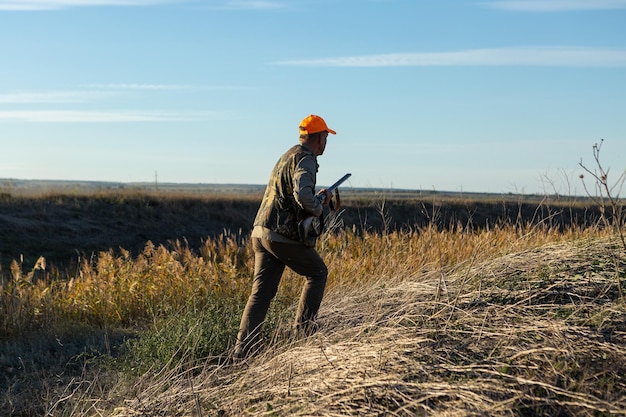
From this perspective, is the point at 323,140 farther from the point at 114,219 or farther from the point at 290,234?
the point at 114,219

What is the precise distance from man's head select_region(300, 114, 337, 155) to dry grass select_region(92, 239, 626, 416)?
141cm

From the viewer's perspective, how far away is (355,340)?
5848 millimetres

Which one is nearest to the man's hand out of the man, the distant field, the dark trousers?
the man

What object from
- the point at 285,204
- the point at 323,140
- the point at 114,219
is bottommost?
the point at 114,219

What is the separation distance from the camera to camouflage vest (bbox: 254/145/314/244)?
21.5ft

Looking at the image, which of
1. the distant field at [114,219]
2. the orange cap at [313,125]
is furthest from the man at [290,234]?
the distant field at [114,219]

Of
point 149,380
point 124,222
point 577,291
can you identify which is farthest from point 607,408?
point 124,222

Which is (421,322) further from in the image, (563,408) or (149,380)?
(149,380)

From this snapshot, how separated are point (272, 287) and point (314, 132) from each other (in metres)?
1.35

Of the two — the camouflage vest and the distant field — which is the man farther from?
the distant field

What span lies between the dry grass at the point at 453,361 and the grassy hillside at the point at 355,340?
0.01 m

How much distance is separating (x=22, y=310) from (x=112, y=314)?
1.03m

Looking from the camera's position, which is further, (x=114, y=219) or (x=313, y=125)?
(x=114, y=219)

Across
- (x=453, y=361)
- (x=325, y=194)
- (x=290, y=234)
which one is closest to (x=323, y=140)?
(x=325, y=194)
